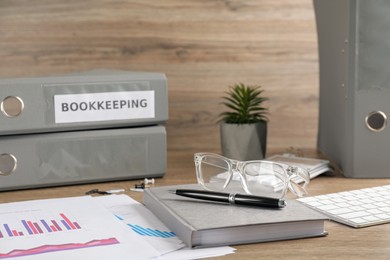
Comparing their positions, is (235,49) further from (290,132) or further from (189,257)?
(189,257)

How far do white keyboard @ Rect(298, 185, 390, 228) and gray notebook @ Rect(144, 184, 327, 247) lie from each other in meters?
0.06

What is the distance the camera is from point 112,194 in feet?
3.82

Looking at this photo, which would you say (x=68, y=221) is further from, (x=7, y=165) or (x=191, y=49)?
(x=191, y=49)

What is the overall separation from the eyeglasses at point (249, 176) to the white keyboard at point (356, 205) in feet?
0.14

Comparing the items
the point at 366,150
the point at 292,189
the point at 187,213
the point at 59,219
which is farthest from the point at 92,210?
the point at 366,150

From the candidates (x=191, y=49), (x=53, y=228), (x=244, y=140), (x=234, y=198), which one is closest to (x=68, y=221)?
(x=53, y=228)

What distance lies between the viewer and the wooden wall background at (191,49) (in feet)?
4.86

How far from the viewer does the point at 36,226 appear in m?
0.96

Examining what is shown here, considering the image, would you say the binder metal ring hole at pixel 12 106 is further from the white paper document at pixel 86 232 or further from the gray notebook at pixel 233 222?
the gray notebook at pixel 233 222

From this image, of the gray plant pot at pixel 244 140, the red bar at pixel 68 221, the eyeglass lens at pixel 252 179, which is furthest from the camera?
the gray plant pot at pixel 244 140

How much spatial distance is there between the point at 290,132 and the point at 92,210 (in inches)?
27.5

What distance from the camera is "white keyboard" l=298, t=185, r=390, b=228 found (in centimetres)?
99

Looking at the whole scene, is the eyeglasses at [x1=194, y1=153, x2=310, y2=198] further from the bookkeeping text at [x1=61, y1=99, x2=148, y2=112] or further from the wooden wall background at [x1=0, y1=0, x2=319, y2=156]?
the wooden wall background at [x1=0, y1=0, x2=319, y2=156]

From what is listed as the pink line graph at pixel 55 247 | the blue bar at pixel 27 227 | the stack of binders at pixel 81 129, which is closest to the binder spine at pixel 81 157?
the stack of binders at pixel 81 129
